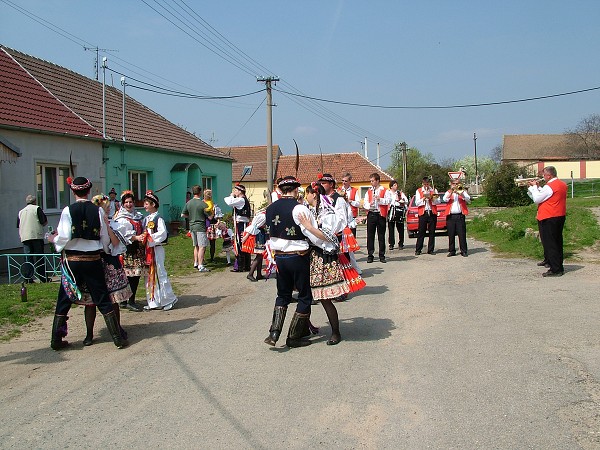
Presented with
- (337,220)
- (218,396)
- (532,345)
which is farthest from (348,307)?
(218,396)

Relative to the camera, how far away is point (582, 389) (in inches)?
197

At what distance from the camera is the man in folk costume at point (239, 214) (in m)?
12.6

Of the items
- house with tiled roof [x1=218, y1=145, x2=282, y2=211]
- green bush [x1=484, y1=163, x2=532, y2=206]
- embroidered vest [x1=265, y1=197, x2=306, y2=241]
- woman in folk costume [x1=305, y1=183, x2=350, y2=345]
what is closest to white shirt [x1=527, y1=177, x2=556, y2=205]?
woman in folk costume [x1=305, y1=183, x2=350, y2=345]

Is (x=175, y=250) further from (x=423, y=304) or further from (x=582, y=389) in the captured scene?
(x=582, y=389)

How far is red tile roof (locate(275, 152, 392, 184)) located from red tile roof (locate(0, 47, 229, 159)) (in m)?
25.8

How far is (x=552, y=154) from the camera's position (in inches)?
3105

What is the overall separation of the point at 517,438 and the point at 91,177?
16.7 metres

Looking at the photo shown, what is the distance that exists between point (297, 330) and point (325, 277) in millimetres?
628

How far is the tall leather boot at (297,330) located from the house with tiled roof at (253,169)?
144 ft

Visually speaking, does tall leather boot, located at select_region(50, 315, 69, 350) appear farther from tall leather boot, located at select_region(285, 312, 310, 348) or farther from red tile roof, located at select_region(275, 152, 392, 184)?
red tile roof, located at select_region(275, 152, 392, 184)

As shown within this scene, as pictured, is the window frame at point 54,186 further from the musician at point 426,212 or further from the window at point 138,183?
the musician at point 426,212

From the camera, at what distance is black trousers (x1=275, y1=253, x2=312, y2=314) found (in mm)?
6449

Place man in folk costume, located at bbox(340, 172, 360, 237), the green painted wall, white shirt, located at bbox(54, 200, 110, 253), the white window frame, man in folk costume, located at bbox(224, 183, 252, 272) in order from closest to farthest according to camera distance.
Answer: white shirt, located at bbox(54, 200, 110, 253)
man in folk costume, located at bbox(340, 172, 360, 237)
man in folk costume, located at bbox(224, 183, 252, 272)
the green painted wall
the white window frame

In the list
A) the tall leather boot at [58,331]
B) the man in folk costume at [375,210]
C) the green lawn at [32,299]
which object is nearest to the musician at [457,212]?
the man in folk costume at [375,210]
